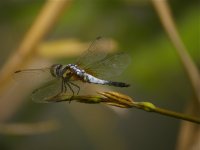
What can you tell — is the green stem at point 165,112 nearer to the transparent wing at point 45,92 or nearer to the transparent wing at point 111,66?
the transparent wing at point 45,92

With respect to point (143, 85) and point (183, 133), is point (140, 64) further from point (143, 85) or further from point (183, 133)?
point (183, 133)

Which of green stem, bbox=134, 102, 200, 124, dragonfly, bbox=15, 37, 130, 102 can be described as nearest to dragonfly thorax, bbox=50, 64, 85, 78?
dragonfly, bbox=15, 37, 130, 102

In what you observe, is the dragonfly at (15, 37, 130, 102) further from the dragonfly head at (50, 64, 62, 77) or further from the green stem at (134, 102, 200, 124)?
the green stem at (134, 102, 200, 124)

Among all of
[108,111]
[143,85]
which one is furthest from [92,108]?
[143,85]

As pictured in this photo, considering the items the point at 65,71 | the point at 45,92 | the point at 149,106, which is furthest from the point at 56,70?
the point at 149,106

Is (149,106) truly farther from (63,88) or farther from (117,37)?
(117,37)

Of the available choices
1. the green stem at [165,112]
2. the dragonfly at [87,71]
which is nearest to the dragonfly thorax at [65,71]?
the dragonfly at [87,71]
